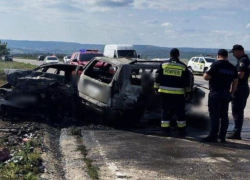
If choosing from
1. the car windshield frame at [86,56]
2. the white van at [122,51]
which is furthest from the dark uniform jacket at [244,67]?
the white van at [122,51]

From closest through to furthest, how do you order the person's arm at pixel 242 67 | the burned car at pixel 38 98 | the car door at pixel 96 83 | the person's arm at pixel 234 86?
the person's arm at pixel 234 86
the person's arm at pixel 242 67
the car door at pixel 96 83
the burned car at pixel 38 98

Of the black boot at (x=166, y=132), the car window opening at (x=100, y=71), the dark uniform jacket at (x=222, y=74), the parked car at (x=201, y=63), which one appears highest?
the dark uniform jacket at (x=222, y=74)

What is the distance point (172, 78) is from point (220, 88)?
924 mm

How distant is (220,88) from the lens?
8.03 metres

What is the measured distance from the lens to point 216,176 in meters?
5.85

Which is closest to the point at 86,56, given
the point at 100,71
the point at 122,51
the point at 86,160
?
the point at 122,51

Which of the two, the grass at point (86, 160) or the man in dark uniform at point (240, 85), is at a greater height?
the man in dark uniform at point (240, 85)

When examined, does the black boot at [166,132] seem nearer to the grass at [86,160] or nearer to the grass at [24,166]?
the grass at [86,160]

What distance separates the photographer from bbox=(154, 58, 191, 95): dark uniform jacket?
846 centimetres

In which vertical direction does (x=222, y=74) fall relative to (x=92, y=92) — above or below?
above

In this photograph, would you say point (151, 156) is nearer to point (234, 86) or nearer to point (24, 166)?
point (24, 166)

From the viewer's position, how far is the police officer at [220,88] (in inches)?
314

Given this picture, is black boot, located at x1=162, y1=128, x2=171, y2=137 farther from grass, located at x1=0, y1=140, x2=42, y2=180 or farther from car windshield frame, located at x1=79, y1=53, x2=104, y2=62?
car windshield frame, located at x1=79, y1=53, x2=104, y2=62

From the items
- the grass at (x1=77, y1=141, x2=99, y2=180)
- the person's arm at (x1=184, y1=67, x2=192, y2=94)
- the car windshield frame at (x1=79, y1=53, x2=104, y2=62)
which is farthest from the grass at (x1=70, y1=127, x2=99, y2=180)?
the car windshield frame at (x1=79, y1=53, x2=104, y2=62)
